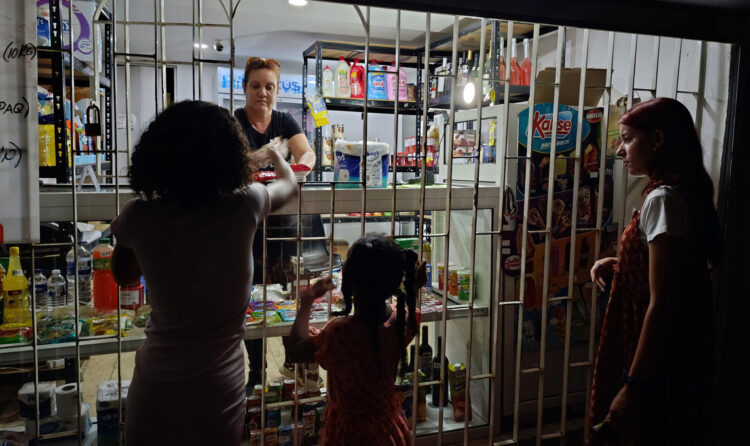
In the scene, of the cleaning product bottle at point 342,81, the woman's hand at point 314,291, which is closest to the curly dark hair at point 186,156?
the woman's hand at point 314,291

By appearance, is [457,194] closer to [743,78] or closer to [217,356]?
[743,78]

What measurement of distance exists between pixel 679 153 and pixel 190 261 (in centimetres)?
148

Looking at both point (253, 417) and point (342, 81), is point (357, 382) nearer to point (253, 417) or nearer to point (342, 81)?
point (253, 417)

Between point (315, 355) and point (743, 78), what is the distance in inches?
70.7

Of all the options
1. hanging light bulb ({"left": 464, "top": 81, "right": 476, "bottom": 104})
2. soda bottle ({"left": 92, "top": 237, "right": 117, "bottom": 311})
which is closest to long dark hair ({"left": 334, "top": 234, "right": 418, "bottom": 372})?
soda bottle ({"left": 92, "top": 237, "right": 117, "bottom": 311})

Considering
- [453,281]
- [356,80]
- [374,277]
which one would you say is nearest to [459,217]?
[453,281]

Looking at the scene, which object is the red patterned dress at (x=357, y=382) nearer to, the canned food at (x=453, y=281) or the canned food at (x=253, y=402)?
the canned food at (x=253, y=402)

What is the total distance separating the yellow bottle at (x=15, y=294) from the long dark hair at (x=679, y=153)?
2268mm

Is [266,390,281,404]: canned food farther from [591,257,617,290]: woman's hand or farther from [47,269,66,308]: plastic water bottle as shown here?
[591,257,617,290]: woman's hand

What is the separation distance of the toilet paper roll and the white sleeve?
207 centimetres

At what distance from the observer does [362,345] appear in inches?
56.6

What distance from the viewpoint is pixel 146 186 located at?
1.19 m

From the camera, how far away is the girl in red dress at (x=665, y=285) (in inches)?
61.4

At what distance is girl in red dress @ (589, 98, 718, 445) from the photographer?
61.4 inches
